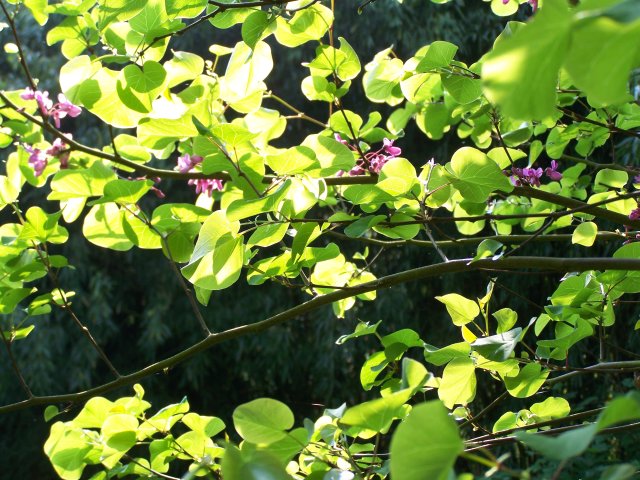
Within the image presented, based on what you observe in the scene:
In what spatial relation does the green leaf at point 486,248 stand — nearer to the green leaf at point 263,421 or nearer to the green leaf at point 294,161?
the green leaf at point 294,161

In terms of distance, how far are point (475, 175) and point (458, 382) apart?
7.4 inches

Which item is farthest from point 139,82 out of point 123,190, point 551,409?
point 551,409

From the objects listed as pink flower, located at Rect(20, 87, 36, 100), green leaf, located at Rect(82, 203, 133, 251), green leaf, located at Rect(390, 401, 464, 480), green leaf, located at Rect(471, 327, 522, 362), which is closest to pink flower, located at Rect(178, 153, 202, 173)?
green leaf, located at Rect(82, 203, 133, 251)

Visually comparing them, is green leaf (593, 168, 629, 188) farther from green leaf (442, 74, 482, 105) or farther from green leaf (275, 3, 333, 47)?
green leaf (275, 3, 333, 47)

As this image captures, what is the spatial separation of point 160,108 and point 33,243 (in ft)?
0.75

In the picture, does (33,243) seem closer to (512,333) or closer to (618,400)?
(512,333)

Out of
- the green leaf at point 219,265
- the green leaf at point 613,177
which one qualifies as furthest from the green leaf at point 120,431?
the green leaf at point 613,177

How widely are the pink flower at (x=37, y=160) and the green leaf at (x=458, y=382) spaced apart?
540 millimetres

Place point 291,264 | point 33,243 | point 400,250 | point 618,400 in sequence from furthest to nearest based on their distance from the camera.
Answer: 1. point 400,250
2. point 33,243
3. point 291,264
4. point 618,400

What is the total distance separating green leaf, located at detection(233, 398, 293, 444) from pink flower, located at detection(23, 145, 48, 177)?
0.57 meters

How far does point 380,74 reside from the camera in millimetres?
896

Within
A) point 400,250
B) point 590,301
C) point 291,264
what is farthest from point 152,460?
point 400,250

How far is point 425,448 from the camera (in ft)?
0.90

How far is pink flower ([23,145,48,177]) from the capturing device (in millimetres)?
887
